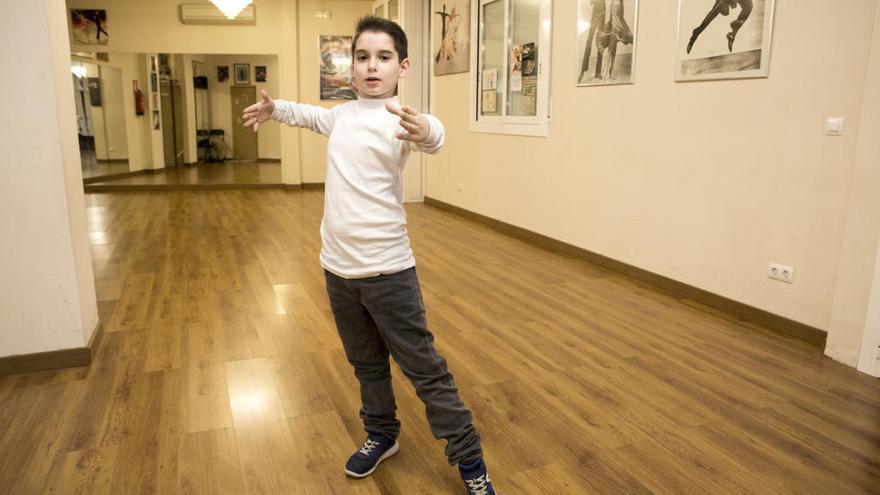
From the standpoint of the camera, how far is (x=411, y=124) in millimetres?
1447

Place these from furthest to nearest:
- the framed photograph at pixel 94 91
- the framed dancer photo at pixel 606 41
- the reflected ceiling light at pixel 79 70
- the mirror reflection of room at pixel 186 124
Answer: the mirror reflection of room at pixel 186 124
the framed photograph at pixel 94 91
the reflected ceiling light at pixel 79 70
the framed dancer photo at pixel 606 41

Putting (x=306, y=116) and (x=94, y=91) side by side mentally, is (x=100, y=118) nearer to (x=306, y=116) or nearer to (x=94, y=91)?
(x=94, y=91)

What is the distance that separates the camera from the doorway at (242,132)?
1508 centimetres

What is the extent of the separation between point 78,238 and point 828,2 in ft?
12.3

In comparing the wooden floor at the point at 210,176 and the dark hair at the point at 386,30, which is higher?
the dark hair at the point at 386,30

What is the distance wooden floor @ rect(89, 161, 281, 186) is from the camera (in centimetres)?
980

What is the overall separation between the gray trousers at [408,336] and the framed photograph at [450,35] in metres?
5.43

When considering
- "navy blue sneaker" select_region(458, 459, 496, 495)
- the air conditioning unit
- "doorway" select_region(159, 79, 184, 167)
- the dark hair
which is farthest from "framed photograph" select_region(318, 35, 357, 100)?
"navy blue sneaker" select_region(458, 459, 496, 495)

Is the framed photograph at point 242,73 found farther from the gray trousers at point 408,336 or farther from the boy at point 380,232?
the gray trousers at point 408,336

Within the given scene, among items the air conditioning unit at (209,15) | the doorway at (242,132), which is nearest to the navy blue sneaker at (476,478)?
the air conditioning unit at (209,15)

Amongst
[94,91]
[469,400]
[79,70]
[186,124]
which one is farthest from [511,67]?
[186,124]

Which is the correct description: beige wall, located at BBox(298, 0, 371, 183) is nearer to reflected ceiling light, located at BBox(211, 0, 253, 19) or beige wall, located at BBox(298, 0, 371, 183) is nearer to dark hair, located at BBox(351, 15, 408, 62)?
reflected ceiling light, located at BBox(211, 0, 253, 19)

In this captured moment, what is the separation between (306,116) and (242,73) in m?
14.4

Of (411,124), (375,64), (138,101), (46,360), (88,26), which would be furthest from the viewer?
(138,101)
